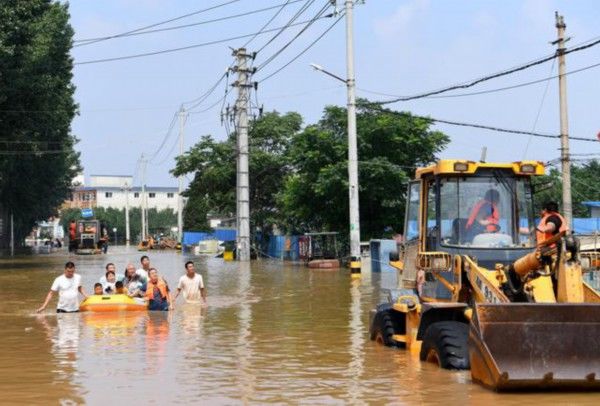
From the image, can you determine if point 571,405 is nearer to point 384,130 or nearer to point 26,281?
point 26,281

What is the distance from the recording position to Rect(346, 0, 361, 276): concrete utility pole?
3434 cm

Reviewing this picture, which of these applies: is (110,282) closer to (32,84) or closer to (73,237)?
(32,84)

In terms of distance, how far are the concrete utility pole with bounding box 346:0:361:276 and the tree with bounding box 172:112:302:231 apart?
3201 centimetres

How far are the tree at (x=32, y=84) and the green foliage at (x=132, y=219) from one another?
84.1 meters

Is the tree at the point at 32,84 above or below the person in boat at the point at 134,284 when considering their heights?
above

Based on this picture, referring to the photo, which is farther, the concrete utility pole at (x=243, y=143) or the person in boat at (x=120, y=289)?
the concrete utility pole at (x=243, y=143)

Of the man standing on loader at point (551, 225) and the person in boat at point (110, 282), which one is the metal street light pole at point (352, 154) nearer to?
the person in boat at point (110, 282)

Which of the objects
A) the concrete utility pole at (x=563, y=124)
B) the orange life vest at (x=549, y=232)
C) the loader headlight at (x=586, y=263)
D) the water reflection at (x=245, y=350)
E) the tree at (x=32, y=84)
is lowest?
the water reflection at (x=245, y=350)

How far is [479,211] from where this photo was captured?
41.3 feet

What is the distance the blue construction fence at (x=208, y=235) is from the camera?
8300 centimetres

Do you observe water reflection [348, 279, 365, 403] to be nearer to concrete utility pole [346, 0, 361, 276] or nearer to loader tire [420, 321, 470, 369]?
loader tire [420, 321, 470, 369]

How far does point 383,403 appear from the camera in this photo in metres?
9.77

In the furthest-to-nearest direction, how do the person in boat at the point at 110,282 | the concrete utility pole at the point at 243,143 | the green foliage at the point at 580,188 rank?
the green foliage at the point at 580,188
the concrete utility pole at the point at 243,143
the person in boat at the point at 110,282

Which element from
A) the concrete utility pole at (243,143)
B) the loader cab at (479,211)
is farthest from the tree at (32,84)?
the loader cab at (479,211)
